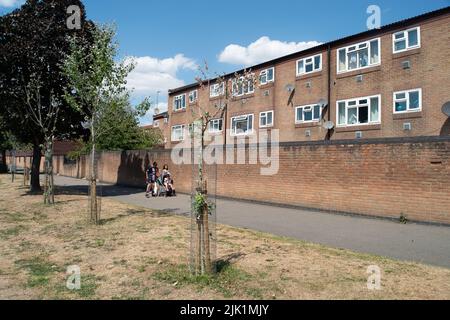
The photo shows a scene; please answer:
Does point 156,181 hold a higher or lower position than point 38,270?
higher

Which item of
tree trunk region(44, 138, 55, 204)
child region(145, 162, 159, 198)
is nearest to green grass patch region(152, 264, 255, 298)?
tree trunk region(44, 138, 55, 204)

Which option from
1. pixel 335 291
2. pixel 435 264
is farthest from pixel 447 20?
pixel 335 291

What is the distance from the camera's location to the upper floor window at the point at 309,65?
23188mm

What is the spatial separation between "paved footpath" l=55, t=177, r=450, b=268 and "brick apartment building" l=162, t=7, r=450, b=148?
4.81 meters

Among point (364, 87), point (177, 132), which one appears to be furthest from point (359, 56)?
point (177, 132)

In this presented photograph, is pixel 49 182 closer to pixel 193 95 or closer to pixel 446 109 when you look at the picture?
pixel 446 109

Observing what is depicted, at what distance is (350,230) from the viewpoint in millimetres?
10250

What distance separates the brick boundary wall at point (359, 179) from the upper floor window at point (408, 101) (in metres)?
7.27

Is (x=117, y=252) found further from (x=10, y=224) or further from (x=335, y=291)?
(x=10, y=224)

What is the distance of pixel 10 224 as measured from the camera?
10.9 meters

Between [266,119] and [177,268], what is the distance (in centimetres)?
2150

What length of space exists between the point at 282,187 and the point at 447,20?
10.5 metres

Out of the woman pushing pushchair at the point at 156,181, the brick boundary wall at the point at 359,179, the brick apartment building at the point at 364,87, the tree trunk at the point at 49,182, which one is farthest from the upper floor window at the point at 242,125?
the tree trunk at the point at 49,182

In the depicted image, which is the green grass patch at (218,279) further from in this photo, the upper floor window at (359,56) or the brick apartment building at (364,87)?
the upper floor window at (359,56)
